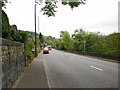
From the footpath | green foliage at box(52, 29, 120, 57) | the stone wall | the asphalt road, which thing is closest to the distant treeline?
green foliage at box(52, 29, 120, 57)

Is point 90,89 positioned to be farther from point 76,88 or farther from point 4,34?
point 4,34

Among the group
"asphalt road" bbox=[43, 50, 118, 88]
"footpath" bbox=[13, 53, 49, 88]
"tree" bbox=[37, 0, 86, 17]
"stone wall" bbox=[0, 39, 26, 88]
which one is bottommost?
"asphalt road" bbox=[43, 50, 118, 88]

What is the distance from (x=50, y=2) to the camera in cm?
1102

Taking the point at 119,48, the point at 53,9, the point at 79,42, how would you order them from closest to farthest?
the point at 53,9
the point at 119,48
the point at 79,42

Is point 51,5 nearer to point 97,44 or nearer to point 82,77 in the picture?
point 82,77

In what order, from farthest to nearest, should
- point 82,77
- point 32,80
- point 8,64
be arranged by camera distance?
1. point 82,77
2. point 32,80
3. point 8,64

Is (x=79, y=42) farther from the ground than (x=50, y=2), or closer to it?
closer to it

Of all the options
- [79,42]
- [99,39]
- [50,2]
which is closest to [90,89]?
[50,2]

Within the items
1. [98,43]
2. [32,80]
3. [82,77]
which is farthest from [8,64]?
[98,43]

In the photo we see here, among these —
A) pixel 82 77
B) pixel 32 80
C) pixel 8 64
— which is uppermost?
pixel 8 64

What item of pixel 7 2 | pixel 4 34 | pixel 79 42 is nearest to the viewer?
pixel 4 34

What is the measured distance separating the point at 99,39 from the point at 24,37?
2689cm

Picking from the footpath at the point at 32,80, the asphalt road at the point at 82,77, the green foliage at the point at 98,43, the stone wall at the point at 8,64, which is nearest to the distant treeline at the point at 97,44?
the green foliage at the point at 98,43

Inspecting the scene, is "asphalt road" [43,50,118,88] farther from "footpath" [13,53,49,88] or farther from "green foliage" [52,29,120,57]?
"green foliage" [52,29,120,57]
